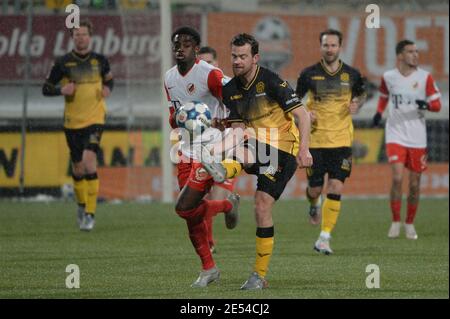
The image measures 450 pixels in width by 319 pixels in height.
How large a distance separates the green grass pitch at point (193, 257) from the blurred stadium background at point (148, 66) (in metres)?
2.15

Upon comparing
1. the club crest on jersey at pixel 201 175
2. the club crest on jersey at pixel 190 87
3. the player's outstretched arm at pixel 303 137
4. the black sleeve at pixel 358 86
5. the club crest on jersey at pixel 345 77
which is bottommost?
the club crest on jersey at pixel 201 175

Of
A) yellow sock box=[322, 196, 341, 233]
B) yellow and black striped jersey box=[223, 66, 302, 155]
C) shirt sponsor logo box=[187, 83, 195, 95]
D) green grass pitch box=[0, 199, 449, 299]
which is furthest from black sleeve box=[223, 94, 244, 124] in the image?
yellow sock box=[322, 196, 341, 233]

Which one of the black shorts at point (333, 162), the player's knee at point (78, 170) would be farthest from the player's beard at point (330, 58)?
the player's knee at point (78, 170)

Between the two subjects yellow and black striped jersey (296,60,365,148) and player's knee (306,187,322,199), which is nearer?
yellow and black striped jersey (296,60,365,148)

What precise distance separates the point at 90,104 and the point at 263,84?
22.5ft

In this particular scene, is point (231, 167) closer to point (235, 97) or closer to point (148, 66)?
point (235, 97)

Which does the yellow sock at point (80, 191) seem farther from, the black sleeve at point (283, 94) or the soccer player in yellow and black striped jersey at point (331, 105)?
the black sleeve at point (283, 94)

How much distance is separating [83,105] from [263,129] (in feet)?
22.0

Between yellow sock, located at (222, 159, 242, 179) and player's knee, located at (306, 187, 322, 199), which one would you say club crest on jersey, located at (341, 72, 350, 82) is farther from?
yellow sock, located at (222, 159, 242, 179)

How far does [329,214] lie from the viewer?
13.6 meters

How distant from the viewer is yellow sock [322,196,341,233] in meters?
13.5

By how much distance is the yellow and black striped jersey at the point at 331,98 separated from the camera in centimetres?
1408

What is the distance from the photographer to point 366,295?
9.45m
